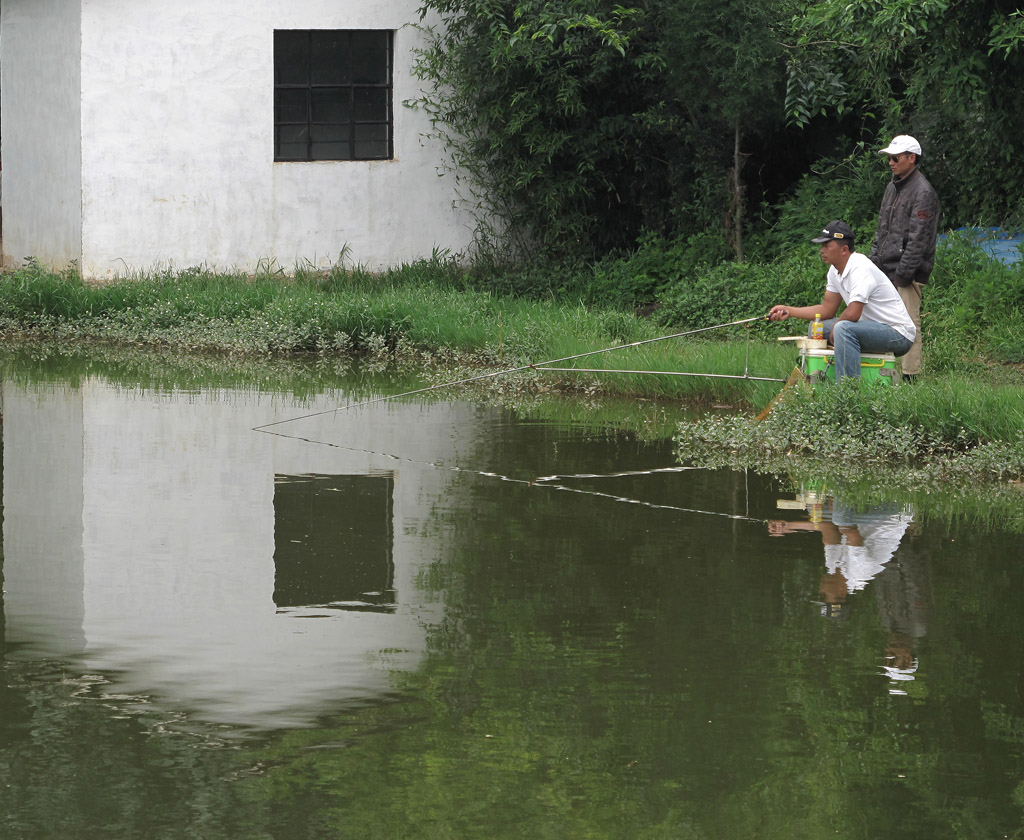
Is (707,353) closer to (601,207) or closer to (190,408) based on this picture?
(190,408)

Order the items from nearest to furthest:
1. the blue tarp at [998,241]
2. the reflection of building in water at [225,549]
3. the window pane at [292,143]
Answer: the reflection of building in water at [225,549]
the blue tarp at [998,241]
the window pane at [292,143]

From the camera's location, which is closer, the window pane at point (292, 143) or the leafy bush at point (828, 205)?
the leafy bush at point (828, 205)

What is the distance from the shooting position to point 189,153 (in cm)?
1836

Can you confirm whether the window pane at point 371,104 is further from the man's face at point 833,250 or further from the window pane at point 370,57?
the man's face at point 833,250

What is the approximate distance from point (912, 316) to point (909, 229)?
65cm

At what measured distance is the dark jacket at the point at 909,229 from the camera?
11.3 m

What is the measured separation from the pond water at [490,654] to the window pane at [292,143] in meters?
10.2

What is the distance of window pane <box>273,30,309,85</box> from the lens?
61.5 feet

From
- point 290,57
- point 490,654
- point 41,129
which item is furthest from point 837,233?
point 41,129

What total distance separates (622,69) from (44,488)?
38.7 ft

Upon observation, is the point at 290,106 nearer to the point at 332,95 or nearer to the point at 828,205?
the point at 332,95

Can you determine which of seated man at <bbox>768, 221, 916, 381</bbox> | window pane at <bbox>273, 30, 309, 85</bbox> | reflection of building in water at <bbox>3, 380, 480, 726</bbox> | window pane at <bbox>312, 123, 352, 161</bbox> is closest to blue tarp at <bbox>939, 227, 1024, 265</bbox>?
seated man at <bbox>768, 221, 916, 381</bbox>

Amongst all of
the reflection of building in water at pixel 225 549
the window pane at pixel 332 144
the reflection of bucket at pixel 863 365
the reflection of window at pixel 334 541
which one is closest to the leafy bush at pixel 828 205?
the reflection of bucket at pixel 863 365

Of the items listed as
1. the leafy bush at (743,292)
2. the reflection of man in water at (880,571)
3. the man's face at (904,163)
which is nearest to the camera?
the reflection of man in water at (880,571)
